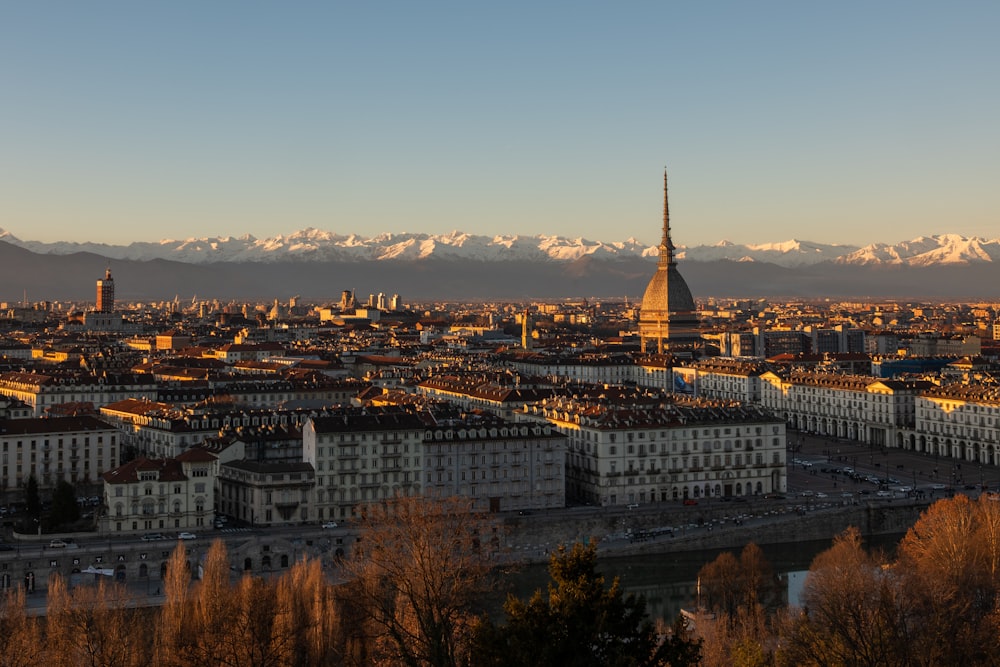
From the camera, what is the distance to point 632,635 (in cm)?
2300

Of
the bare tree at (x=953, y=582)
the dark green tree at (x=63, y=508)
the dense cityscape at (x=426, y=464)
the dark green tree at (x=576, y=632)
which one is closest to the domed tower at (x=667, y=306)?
the dense cityscape at (x=426, y=464)

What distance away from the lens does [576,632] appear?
2269 cm

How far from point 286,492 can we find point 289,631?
19.2 meters

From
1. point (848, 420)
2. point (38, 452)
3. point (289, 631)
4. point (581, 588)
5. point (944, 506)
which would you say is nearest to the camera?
point (581, 588)

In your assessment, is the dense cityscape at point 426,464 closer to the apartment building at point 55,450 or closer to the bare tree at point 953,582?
the apartment building at point 55,450

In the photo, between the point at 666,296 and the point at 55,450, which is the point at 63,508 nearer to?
the point at 55,450

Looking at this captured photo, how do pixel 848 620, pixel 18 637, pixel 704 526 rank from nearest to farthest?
pixel 18 637 < pixel 848 620 < pixel 704 526

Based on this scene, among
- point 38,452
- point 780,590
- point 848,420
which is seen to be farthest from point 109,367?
point 780,590

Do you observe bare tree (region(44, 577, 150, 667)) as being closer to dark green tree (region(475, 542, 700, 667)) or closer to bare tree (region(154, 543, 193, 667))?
bare tree (region(154, 543, 193, 667))

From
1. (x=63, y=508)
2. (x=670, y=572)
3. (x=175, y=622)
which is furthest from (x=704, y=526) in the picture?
(x=175, y=622)

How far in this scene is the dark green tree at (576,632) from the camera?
888 inches

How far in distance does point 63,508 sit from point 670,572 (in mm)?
22114

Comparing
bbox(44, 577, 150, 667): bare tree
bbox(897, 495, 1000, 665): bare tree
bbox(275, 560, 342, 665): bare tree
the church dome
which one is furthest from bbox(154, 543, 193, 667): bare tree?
the church dome

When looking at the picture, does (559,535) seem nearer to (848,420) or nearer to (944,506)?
(944,506)
